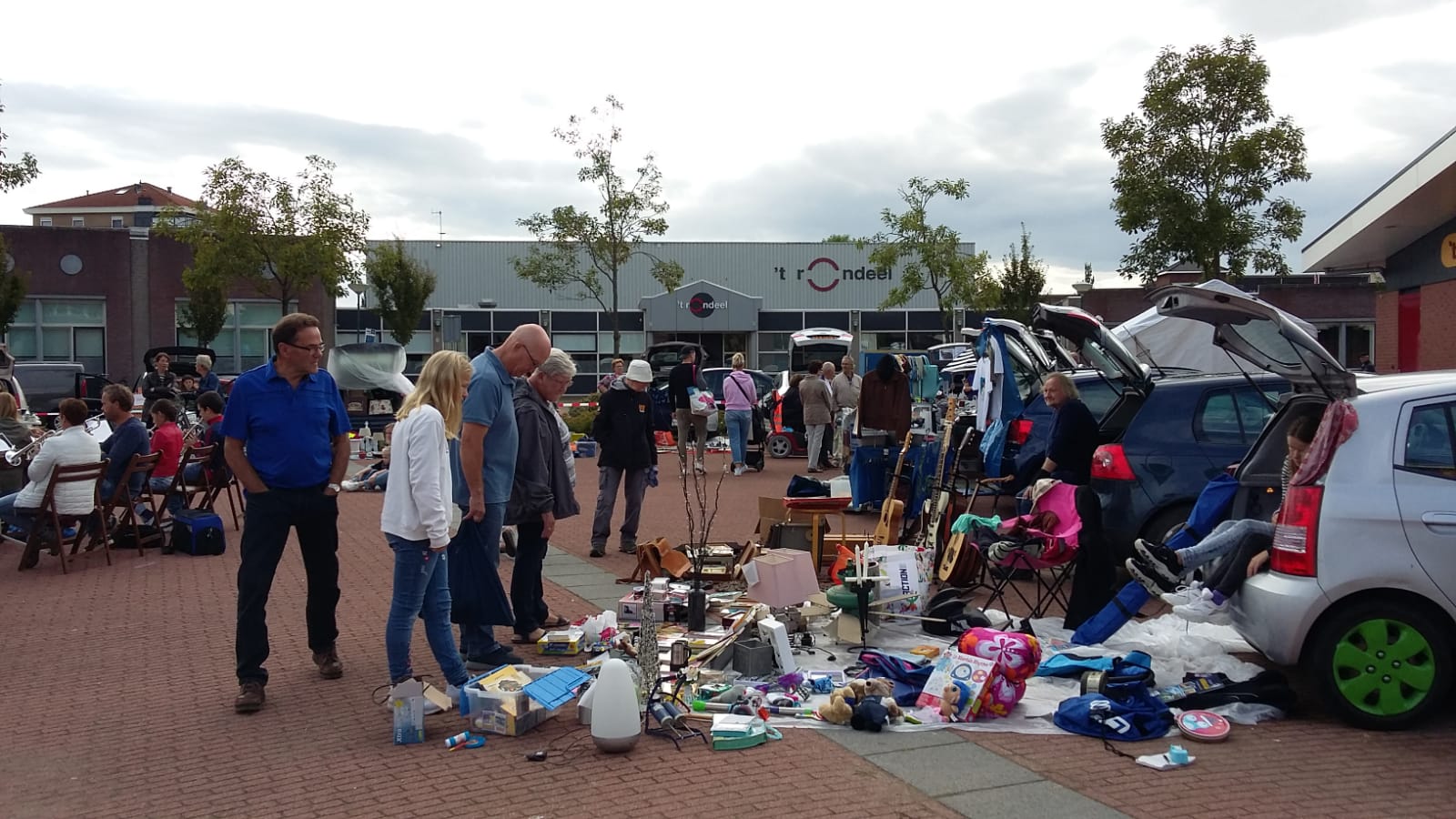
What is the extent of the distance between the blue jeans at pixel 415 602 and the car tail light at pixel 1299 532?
4.10 meters

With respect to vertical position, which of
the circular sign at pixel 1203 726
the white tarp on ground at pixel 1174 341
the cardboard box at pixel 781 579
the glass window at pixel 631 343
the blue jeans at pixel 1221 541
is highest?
the glass window at pixel 631 343

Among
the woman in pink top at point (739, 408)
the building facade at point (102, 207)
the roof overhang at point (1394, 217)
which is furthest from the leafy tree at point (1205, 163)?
the building facade at point (102, 207)

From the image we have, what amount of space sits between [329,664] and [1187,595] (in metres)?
4.65

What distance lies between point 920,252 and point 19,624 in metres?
27.9

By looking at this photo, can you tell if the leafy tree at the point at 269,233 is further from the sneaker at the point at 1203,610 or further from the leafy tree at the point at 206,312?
the sneaker at the point at 1203,610

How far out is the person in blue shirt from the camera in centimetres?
1057

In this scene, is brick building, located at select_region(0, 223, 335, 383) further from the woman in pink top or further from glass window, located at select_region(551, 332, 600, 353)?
the woman in pink top

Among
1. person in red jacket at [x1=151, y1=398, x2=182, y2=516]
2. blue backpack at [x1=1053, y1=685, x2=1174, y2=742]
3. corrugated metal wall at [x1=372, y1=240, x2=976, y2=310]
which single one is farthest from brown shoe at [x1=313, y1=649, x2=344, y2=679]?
corrugated metal wall at [x1=372, y1=240, x2=976, y2=310]

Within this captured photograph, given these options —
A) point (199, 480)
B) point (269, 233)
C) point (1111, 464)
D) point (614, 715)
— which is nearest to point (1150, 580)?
point (1111, 464)

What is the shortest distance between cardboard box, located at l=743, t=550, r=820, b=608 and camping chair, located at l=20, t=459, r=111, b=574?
6155 millimetres

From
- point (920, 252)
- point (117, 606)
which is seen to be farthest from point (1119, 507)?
point (920, 252)

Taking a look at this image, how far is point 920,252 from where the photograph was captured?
3322cm

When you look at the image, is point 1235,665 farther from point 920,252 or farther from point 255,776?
point 920,252

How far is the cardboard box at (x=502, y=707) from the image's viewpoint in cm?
550
